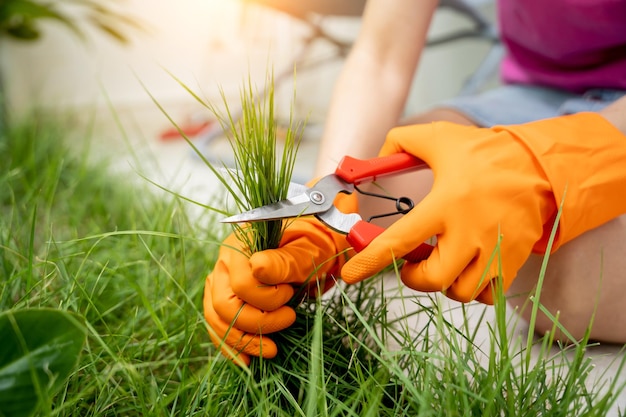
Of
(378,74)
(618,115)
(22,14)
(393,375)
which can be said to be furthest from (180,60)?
(393,375)

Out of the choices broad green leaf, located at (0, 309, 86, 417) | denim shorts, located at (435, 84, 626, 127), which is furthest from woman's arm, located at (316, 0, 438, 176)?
broad green leaf, located at (0, 309, 86, 417)

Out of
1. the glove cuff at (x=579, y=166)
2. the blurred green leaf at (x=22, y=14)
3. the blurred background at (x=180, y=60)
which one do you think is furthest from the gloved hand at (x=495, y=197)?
the blurred background at (x=180, y=60)

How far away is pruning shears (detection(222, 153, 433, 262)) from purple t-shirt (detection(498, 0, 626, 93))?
17.3 inches

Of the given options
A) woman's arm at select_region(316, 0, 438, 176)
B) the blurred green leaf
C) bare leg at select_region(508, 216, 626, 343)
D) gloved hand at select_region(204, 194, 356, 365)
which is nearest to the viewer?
gloved hand at select_region(204, 194, 356, 365)

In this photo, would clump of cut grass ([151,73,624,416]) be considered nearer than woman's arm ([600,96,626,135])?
Yes

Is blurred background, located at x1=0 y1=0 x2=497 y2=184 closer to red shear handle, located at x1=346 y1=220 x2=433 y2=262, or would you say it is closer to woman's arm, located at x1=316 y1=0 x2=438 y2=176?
woman's arm, located at x1=316 y1=0 x2=438 y2=176

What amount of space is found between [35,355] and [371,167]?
12.8 inches

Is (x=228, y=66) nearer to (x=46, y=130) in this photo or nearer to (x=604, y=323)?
(x=46, y=130)

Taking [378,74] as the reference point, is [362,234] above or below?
below

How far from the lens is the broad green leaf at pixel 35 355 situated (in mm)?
394

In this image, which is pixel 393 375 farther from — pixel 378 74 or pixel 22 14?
pixel 22 14

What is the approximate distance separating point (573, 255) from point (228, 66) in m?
2.11

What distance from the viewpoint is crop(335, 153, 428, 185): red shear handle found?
1.76ft

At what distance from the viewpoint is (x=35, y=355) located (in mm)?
398
